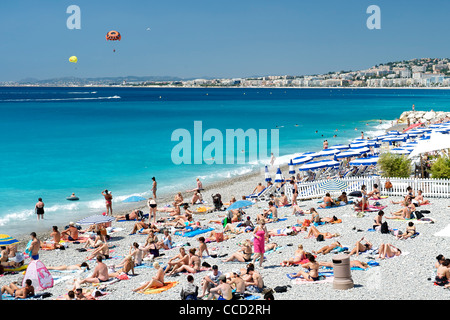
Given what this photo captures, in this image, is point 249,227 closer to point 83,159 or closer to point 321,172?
point 321,172

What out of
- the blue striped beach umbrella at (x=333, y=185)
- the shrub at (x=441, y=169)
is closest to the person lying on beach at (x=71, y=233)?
the blue striped beach umbrella at (x=333, y=185)

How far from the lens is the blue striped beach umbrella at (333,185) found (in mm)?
18156

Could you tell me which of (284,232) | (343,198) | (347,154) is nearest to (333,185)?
(343,198)

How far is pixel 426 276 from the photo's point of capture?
10.1 m

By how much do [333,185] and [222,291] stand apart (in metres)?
10.0

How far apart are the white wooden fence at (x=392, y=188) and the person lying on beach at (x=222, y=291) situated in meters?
9.50

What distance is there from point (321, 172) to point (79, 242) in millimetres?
11888

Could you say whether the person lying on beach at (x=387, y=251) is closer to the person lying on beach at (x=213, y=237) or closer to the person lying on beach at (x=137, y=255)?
the person lying on beach at (x=213, y=237)

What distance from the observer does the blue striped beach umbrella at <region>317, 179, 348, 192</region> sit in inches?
715

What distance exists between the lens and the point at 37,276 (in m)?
11.2

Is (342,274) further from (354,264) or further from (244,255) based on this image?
(244,255)
